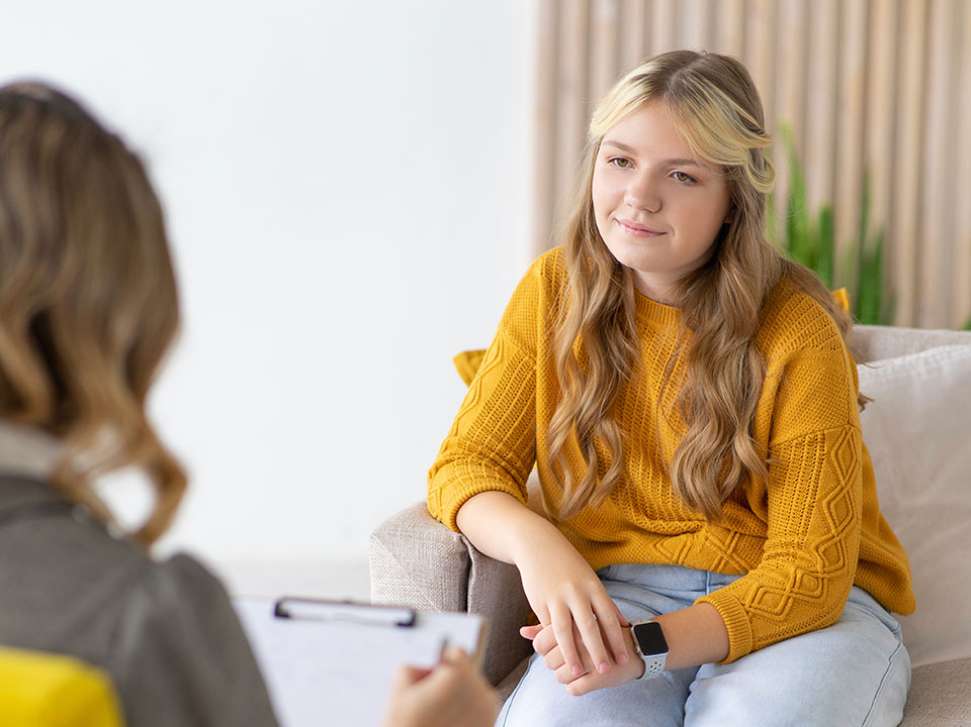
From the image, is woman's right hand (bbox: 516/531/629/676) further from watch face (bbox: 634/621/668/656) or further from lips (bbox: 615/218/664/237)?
lips (bbox: 615/218/664/237)

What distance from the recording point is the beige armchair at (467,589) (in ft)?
5.35

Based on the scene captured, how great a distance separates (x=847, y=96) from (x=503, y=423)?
1.83 m

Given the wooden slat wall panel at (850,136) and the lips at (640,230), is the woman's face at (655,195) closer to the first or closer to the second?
the lips at (640,230)

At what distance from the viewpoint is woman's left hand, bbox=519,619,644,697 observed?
4.62 feet

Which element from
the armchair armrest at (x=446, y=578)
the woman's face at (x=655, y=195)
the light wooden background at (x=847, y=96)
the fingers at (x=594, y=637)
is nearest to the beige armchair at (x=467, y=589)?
the armchair armrest at (x=446, y=578)

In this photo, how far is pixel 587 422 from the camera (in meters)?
1.65

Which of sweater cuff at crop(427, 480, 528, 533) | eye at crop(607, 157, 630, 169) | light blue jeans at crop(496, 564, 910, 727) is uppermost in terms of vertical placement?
eye at crop(607, 157, 630, 169)

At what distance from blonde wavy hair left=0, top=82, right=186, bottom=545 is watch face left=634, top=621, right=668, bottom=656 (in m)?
0.77

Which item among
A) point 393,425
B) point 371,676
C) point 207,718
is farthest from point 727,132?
point 393,425

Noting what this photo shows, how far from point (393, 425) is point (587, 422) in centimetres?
182

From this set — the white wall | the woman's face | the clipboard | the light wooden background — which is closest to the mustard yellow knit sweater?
the woman's face

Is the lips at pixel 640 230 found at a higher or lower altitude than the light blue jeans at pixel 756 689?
higher

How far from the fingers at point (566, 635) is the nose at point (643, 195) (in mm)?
502

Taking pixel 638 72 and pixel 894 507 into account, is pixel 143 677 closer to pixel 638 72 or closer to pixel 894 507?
pixel 638 72
